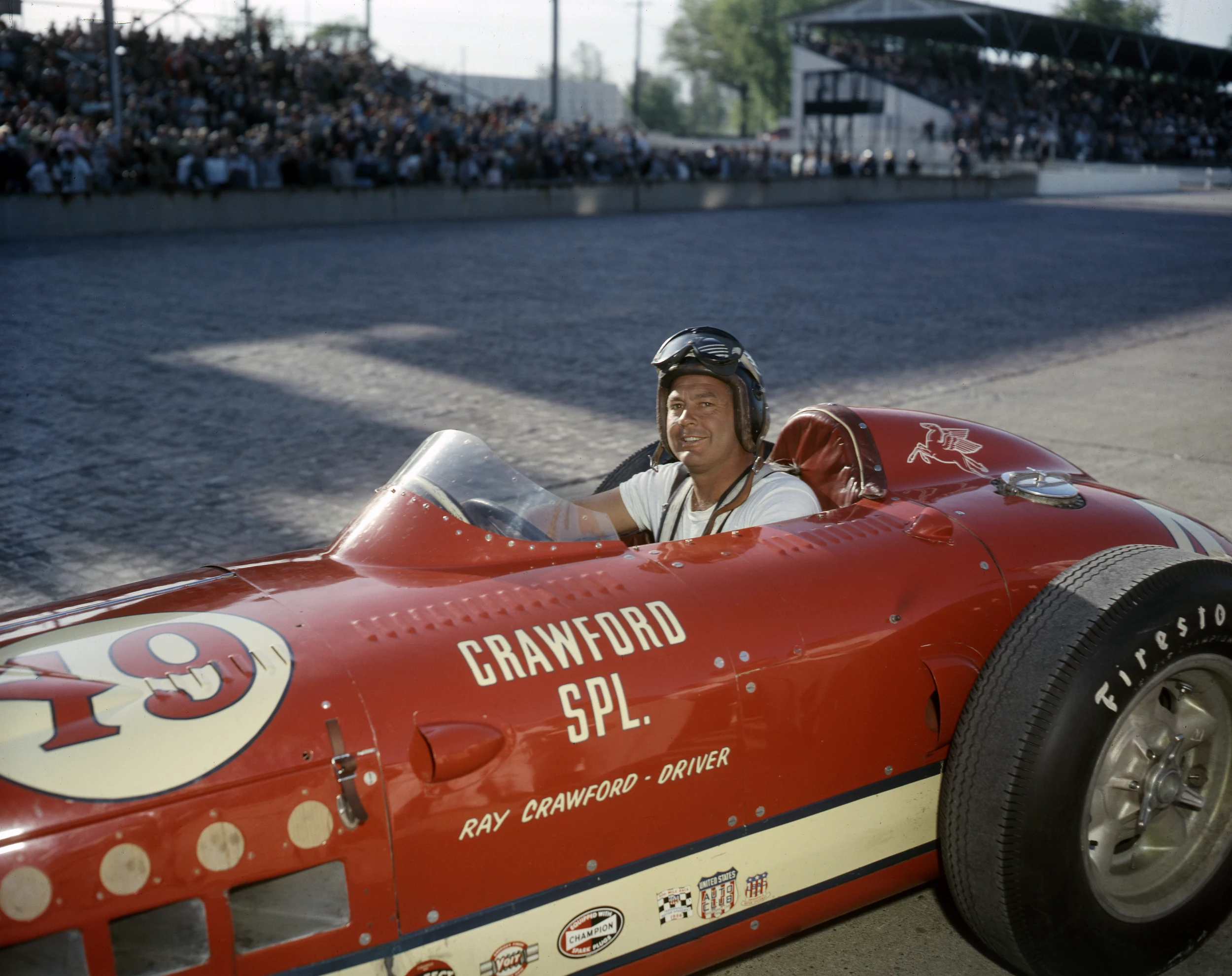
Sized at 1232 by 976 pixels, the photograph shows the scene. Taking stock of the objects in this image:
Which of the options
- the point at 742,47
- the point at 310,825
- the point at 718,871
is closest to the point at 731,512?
the point at 718,871

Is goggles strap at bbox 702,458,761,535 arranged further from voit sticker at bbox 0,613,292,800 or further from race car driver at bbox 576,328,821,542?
voit sticker at bbox 0,613,292,800

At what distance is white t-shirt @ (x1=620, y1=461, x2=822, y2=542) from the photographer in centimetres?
312

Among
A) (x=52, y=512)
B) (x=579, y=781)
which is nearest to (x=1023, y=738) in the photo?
(x=579, y=781)

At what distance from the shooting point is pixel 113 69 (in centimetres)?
2109

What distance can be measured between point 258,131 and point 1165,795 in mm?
24418

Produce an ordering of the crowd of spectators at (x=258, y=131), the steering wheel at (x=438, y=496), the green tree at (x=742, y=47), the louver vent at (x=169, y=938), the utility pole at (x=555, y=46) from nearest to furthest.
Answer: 1. the louver vent at (x=169, y=938)
2. the steering wheel at (x=438, y=496)
3. the crowd of spectators at (x=258, y=131)
4. the utility pole at (x=555, y=46)
5. the green tree at (x=742, y=47)

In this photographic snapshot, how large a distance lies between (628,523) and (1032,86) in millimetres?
62085

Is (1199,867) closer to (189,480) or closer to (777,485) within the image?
(777,485)

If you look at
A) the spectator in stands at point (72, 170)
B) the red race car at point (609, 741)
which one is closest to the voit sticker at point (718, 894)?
the red race car at point (609, 741)

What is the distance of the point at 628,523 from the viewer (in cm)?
351

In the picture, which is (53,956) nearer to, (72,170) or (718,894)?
(718,894)

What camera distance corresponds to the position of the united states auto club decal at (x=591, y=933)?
89.4 inches

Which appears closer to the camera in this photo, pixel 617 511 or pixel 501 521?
pixel 501 521

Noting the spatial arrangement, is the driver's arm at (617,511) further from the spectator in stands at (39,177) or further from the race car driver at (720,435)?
→ the spectator in stands at (39,177)
